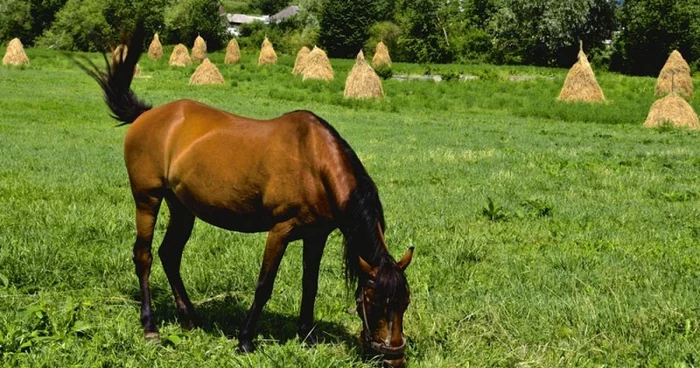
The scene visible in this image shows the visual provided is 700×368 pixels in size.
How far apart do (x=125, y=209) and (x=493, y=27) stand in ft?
195

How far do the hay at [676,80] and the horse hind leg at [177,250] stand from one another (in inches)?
1295

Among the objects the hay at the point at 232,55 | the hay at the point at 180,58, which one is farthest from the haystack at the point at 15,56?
the hay at the point at 232,55

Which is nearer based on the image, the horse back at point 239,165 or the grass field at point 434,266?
the horse back at point 239,165

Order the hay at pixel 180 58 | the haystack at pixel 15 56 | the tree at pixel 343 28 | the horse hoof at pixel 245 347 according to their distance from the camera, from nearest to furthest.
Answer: the horse hoof at pixel 245 347 → the haystack at pixel 15 56 → the hay at pixel 180 58 → the tree at pixel 343 28

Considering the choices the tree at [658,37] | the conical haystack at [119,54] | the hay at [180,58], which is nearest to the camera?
the conical haystack at [119,54]

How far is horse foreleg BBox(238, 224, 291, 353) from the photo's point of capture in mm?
4262

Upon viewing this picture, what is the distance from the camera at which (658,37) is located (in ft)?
174

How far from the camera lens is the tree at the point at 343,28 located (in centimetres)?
6781

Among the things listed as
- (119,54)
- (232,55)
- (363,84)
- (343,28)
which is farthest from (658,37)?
(119,54)

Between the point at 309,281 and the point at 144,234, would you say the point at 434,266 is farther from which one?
the point at 144,234

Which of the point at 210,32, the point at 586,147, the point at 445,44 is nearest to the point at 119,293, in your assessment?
the point at 586,147

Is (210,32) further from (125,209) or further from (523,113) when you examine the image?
(125,209)

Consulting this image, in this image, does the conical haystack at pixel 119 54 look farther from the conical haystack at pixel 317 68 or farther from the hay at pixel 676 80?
the hay at pixel 676 80

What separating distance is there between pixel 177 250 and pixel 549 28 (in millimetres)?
55799
